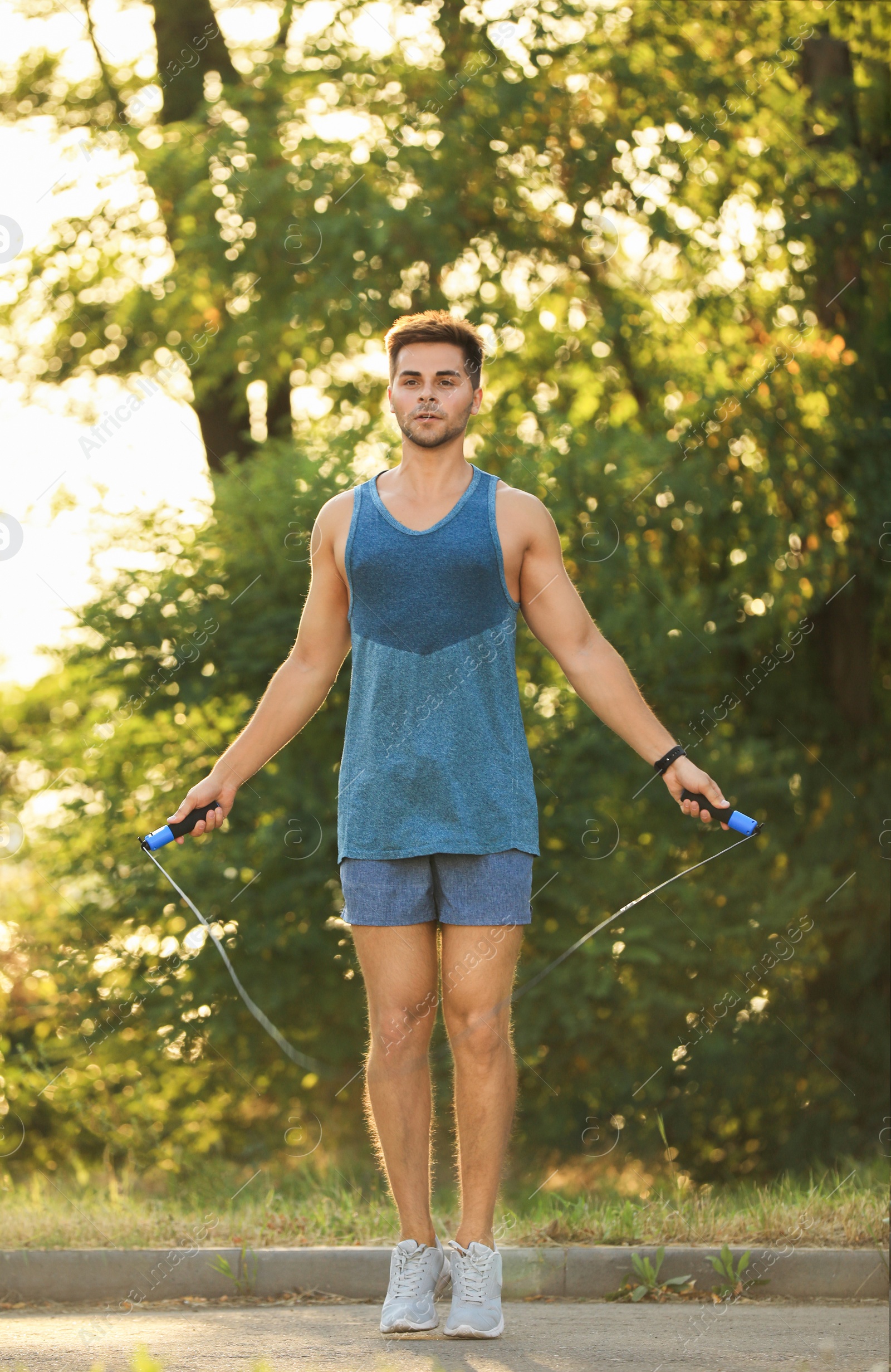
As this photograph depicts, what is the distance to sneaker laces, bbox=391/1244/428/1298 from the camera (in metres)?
3.36

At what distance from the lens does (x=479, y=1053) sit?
339 cm

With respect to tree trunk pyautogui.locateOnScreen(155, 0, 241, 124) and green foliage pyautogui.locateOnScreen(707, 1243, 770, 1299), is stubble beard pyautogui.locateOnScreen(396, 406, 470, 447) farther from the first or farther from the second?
tree trunk pyautogui.locateOnScreen(155, 0, 241, 124)

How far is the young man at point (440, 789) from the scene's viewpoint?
11.0 ft

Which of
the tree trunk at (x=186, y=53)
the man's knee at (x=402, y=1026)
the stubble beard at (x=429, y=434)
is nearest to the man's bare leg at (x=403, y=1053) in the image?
the man's knee at (x=402, y=1026)

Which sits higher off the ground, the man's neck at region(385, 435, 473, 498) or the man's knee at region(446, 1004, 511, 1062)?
the man's neck at region(385, 435, 473, 498)

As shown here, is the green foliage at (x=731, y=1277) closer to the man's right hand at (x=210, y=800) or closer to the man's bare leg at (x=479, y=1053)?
the man's bare leg at (x=479, y=1053)

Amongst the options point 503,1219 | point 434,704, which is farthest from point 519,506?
point 503,1219

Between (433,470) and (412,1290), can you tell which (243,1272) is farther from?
(433,470)

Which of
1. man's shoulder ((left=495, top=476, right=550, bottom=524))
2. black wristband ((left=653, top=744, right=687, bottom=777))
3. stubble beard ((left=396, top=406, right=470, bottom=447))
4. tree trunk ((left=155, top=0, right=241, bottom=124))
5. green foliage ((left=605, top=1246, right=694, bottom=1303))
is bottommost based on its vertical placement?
green foliage ((left=605, top=1246, right=694, bottom=1303))

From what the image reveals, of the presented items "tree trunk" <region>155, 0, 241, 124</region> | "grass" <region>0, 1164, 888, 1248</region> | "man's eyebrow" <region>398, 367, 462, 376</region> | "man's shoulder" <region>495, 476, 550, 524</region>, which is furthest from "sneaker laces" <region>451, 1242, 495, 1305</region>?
"tree trunk" <region>155, 0, 241, 124</region>

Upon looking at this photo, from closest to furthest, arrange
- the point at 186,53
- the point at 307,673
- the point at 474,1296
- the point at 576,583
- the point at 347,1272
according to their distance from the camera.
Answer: the point at 474,1296, the point at 307,673, the point at 347,1272, the point at 576,583, the point at 186,53

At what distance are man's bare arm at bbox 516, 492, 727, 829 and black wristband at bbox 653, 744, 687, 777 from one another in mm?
12

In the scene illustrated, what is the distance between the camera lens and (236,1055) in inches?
275

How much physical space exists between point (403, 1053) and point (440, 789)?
1.97 feet
